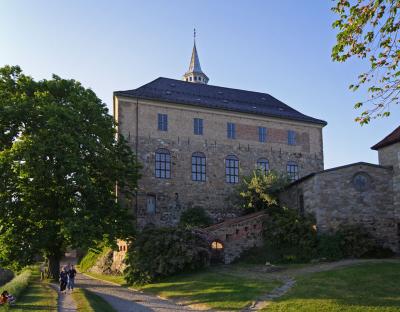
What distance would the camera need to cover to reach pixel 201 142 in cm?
3506

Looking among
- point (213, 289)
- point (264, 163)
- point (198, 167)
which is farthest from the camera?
point (264, 163)

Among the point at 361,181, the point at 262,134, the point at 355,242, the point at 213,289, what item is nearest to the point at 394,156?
the point at 361,181

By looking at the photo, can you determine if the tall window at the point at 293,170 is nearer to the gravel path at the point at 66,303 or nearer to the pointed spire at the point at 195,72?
the gravel path at the point at 66,303

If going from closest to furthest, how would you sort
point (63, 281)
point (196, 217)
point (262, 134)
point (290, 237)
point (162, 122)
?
point (63, 281) < point (290, 237) < point (196, 217) < point (162, 122) < point (262, 134)

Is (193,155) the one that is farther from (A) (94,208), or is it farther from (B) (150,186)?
(A) (94,208)

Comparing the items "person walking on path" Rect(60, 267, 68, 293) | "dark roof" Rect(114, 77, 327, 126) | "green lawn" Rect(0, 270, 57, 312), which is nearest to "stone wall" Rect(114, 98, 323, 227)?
"dark roof" Rect(114, 77, 327, 126)

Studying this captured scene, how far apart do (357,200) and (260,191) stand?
653 centimetres

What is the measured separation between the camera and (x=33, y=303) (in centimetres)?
1677

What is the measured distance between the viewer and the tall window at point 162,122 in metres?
33.9

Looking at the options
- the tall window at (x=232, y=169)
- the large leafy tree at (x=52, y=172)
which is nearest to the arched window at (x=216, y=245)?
the large leafy tree at (x=52, y=172)

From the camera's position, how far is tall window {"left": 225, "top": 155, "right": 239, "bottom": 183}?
3553cm

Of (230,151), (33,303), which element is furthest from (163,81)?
(33,303)

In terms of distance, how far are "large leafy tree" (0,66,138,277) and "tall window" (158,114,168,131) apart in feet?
24.7

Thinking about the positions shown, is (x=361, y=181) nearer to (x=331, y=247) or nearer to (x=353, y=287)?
(x=331, y=247)
